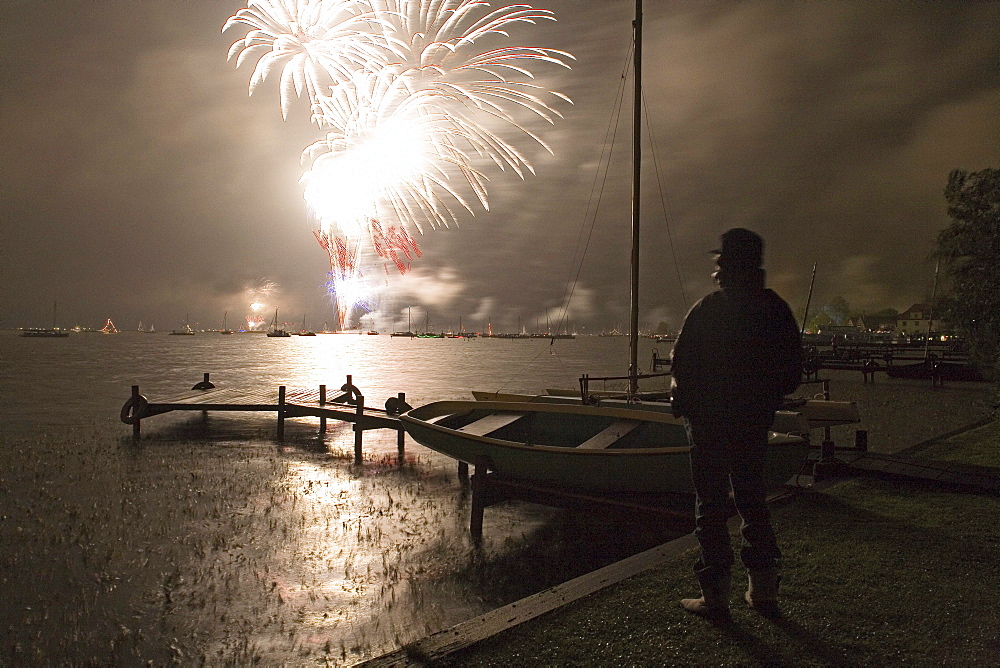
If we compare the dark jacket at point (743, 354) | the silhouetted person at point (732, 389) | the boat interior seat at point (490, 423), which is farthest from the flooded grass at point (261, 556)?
the dark jacket at point (743, 354)

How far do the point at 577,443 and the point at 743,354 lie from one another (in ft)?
28.3

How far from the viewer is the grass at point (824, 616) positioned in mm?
4188

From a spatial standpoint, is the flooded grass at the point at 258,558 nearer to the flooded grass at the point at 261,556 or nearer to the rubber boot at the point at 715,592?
the flooded grass at the point at 261,556

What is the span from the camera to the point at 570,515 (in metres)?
11.8

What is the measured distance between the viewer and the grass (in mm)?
4188

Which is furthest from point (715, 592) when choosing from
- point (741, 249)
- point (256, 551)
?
point (256, 551)

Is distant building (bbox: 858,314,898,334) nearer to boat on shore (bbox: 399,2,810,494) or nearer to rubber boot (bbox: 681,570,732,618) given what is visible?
boat on shore (bbox: 399,2,810,494)

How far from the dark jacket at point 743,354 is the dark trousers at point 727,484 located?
11cm

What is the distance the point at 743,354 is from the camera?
428 centimetres

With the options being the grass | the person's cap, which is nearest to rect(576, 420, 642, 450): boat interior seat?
the grass

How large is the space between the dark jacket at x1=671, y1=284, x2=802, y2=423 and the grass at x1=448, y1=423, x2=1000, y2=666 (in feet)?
5.49

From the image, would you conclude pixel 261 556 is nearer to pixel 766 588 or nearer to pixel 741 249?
pixel 766 588

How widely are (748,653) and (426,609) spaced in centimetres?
456

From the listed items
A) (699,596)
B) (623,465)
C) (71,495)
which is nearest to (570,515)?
(623,465)
